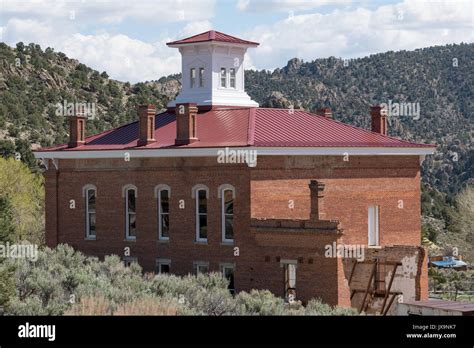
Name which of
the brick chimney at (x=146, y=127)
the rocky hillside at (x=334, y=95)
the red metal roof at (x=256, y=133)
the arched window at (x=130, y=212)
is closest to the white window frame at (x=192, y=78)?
the red metal roof at (x=256, y=133)

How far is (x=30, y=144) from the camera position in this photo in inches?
3361

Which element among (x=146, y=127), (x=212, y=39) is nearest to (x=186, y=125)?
(x=146, y=127)

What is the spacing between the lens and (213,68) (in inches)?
1868

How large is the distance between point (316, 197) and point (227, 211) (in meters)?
4.38

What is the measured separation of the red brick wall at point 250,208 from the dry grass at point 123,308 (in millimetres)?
12197

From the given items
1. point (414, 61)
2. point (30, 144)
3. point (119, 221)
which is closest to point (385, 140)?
point (119, 221)

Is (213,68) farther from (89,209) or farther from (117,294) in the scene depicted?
(117,294)

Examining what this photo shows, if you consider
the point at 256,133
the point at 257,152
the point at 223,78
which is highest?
the point at 223,78

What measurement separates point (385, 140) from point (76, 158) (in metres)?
12.6

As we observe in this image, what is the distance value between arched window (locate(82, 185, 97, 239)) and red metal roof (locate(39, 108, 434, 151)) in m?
1.74

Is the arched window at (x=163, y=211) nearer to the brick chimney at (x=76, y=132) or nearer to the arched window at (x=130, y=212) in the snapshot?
the arched window at (x=130, y=212)

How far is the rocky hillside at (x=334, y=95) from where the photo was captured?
301 ft

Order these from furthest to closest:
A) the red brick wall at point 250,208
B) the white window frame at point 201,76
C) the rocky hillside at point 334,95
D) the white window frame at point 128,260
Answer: the rocky hillside at point 334,95 → the white window frame at point 201,76 → the white window frame at point 128,260 → the red brick wall at point 250,208
